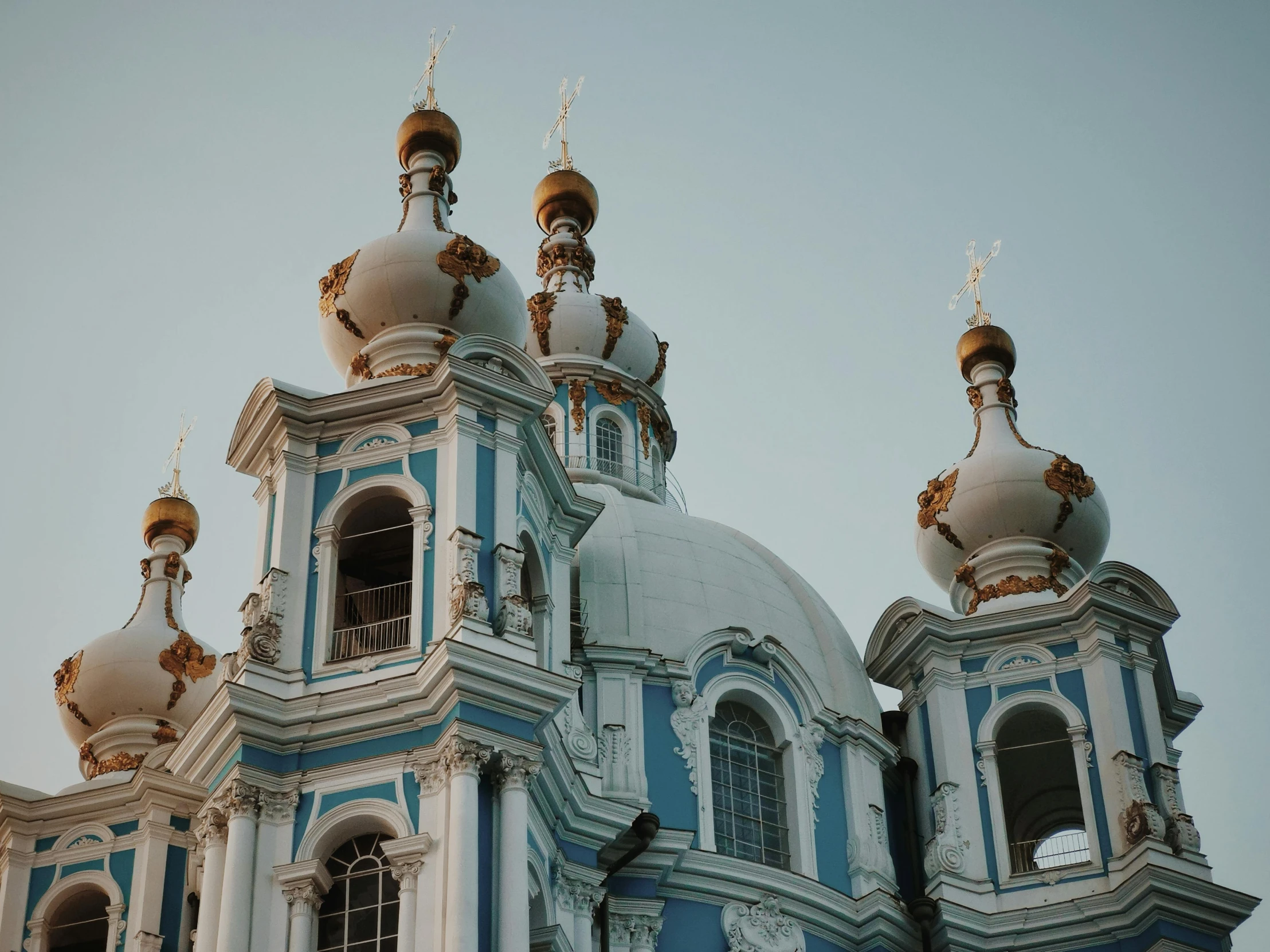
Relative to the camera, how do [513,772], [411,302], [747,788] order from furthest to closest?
[747,788], [411,302], [513,772]

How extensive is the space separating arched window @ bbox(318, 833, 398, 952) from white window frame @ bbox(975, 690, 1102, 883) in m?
9.18

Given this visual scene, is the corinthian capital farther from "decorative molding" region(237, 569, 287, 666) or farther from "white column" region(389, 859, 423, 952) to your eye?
"decorative molding" region(237, 569, 287, 666)

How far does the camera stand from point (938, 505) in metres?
33.8

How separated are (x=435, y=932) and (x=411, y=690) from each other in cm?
281

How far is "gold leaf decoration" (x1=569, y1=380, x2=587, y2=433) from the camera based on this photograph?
36.8 meters

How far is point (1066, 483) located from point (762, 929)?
8.24m

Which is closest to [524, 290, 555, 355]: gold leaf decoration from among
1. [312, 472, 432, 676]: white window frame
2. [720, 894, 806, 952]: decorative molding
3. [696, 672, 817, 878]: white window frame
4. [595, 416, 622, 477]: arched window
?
[595, 416, 622, 477]: arched window

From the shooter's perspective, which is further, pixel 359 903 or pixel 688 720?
pixel 688 720

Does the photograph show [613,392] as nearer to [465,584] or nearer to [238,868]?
[465,584]

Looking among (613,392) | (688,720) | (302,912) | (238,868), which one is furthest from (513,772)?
(613,392)

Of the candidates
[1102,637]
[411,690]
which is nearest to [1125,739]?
[1102,637]

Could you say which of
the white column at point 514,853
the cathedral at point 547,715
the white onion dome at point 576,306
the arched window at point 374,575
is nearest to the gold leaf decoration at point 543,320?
the white onion dome at point 576,306

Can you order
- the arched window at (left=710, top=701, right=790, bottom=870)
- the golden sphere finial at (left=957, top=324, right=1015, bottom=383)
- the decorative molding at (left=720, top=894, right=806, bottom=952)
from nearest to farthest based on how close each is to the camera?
the decorative molding at (left=720, top=894, right=806, bottom=952) < the arched window at (left=710, top=701, right=790, bottom=870) < the golden sphere finial at (left=957, top=324, right=1015, bottom=383)

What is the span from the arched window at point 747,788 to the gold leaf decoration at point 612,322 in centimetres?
858
